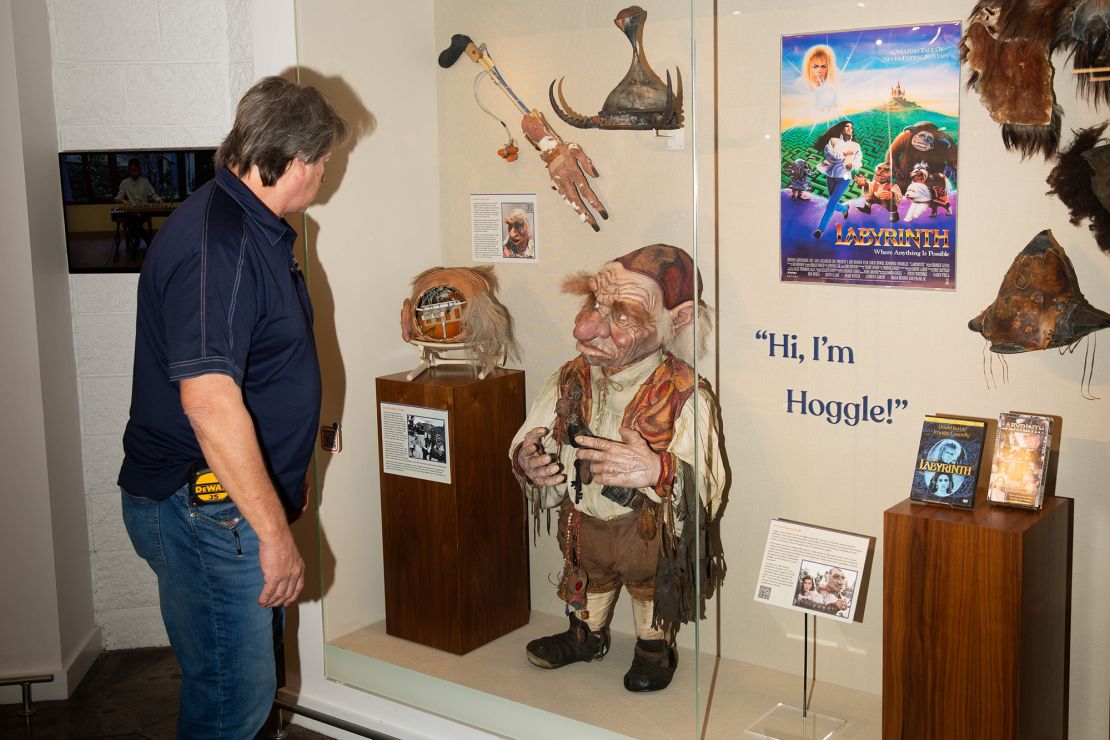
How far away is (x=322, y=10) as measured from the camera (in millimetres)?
2865

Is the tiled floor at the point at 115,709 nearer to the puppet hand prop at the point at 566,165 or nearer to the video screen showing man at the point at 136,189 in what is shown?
the video screen showing man at the point at 136,189

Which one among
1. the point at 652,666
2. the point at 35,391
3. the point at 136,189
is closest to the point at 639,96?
the point at 652,666

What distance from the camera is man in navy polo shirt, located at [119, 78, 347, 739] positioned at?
76.5 inches

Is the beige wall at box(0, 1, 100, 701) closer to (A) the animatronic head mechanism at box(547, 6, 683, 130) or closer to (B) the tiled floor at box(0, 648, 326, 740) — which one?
(B) the tiled floor at box(0, 648, 326, 740)

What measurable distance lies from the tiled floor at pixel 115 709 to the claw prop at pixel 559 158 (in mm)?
1752

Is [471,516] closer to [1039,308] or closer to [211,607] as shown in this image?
[211,607]

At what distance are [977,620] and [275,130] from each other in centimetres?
161

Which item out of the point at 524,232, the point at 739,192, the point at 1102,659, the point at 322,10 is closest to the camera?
the point at 1102,659

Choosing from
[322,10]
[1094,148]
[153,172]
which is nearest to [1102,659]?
[1094,148]

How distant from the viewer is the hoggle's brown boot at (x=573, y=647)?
2.68m

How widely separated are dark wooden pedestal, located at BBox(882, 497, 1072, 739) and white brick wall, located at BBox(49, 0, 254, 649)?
2535mm

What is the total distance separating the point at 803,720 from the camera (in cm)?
234

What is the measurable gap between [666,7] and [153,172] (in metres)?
2.05

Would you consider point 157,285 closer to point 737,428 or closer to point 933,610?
point 737,428
